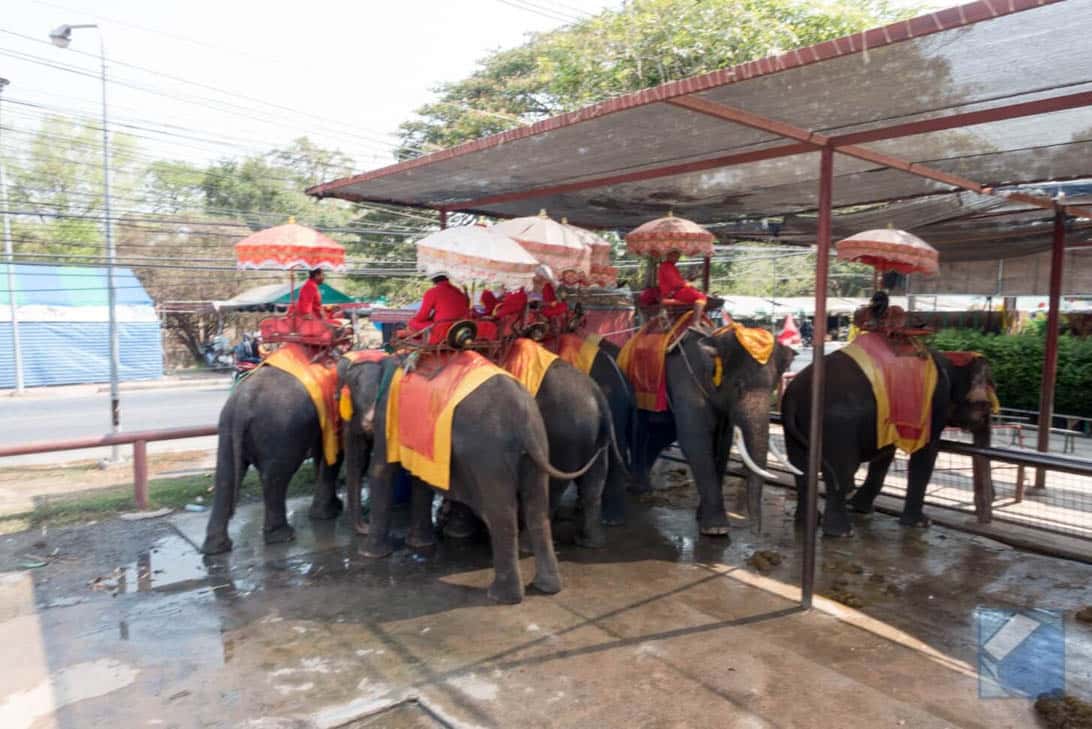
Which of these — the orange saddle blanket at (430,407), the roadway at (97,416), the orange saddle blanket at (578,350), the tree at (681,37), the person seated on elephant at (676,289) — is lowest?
the roadway at (97,416)

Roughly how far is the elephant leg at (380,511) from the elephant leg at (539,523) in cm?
102

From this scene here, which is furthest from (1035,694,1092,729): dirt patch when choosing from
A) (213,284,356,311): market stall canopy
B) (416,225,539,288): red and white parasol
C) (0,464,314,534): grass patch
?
(213,284,356,311): market stall canopy

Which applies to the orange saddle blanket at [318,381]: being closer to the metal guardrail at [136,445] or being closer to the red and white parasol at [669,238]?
the metal guardrail at [136,445]

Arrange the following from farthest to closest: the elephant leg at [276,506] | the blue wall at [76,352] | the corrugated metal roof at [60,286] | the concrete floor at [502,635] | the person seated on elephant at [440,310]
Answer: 1. the corrugated metal roof at [60,286]
2. the blue wall at [76,352]
3. the elephant leg at [276,506]
4. the person seated on elephant at [440,310]
5. the concrete floor at [502,635]

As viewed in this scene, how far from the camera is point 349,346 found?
6938mm

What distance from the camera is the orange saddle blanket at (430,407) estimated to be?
15.7 ft

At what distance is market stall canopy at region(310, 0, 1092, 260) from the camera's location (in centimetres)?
329

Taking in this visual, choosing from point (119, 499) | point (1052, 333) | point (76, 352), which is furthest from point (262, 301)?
point (1052, 333)

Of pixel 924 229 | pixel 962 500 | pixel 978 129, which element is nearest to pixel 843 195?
pixel 924 229

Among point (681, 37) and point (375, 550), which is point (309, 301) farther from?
point (681, 37)

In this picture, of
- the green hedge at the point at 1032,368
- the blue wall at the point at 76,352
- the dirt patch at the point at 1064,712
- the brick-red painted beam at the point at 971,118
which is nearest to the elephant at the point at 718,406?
the brick-red painted beam at the point at 971,118

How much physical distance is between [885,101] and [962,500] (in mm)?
4641

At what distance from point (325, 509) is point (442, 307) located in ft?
8.12

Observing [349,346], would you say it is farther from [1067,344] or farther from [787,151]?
[1067,344]
